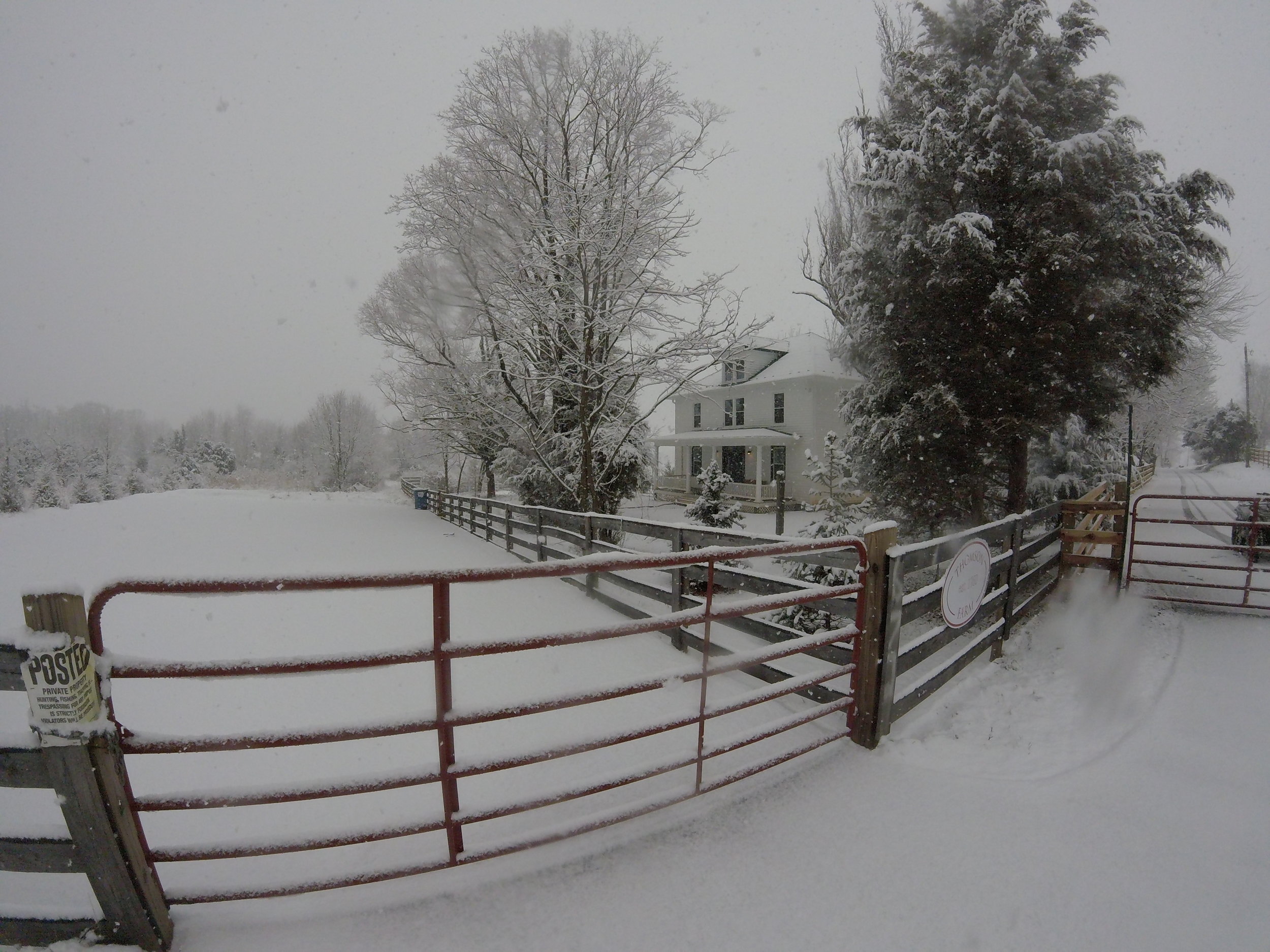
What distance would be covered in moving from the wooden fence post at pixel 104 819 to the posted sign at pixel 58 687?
0.18 ft

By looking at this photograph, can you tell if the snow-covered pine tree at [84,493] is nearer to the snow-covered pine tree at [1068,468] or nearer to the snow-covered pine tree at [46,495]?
the snow-covered pine tree at [46,495]

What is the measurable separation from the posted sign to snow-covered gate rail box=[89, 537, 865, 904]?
0.10m

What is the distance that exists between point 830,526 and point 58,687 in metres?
6.33

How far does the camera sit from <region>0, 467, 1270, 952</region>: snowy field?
1968 mm

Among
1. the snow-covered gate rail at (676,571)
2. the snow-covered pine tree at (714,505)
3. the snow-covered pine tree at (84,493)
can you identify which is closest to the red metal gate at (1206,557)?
the snow-covered gate rail at (676,571)

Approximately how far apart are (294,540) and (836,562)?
13.0 metres

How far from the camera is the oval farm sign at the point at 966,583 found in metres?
3.53

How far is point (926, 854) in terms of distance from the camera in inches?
94.3

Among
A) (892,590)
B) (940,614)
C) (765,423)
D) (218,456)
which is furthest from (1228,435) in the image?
(218,456)

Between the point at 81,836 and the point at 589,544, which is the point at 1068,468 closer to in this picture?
the point at 589,544

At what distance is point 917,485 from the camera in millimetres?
8484

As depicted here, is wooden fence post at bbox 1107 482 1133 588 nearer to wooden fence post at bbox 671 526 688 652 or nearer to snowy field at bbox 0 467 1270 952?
snowy field at bbox 0 467 1270 952

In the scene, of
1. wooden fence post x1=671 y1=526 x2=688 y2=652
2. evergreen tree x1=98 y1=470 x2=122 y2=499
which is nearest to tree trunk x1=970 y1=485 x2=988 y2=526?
wooden fence post x1=671 y1=526 x2=688 y2=652

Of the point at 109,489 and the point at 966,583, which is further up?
the point at 966,583
